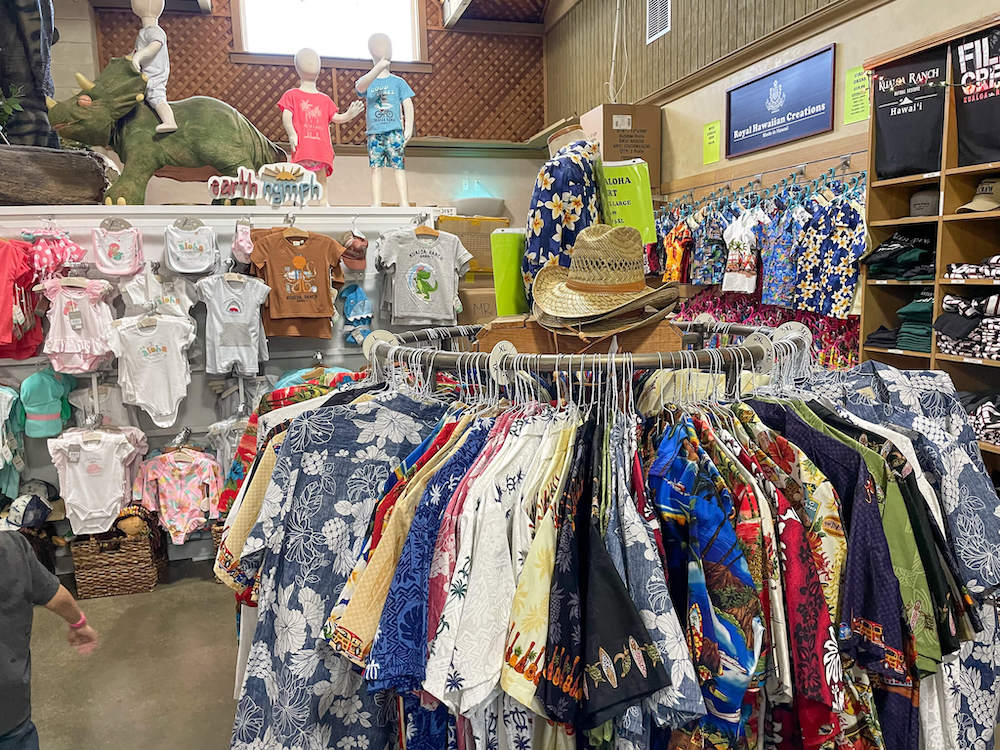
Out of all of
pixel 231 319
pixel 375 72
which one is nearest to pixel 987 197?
pixel 375 72

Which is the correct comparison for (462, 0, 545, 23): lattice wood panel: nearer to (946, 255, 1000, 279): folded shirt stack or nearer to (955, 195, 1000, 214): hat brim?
(955, 195, 1000, 214): hat brim

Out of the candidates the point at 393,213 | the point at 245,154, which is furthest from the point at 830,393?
the point at 245,154

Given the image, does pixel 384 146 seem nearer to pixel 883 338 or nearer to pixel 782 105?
pixel 782 105

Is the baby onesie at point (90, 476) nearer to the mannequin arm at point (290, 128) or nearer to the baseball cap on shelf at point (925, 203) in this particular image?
the mannequin arm at point (290, 128)

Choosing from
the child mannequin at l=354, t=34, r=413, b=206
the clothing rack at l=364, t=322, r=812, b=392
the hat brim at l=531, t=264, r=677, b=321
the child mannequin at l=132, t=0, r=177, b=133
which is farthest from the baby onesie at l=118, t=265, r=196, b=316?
the hat brim at l=531, t=264, r=677, b=321

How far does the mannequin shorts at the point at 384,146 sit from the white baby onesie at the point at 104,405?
219 centimetres

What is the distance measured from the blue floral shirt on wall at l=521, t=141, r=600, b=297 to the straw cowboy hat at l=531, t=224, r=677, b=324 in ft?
0.70

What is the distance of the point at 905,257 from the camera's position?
3.38m

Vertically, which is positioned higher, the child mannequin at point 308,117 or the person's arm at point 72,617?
the child mannequin at point 308,117

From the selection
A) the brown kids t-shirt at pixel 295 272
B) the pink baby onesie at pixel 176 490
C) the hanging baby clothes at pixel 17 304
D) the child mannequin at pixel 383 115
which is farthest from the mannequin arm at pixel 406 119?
the pink baby onesie at pixel 176 490

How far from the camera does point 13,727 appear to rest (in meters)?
1.72

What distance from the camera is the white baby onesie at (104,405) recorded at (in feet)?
12.7

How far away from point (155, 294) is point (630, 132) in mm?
3934

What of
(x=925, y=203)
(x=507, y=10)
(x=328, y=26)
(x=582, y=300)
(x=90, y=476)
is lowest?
(x=90, y=476)
